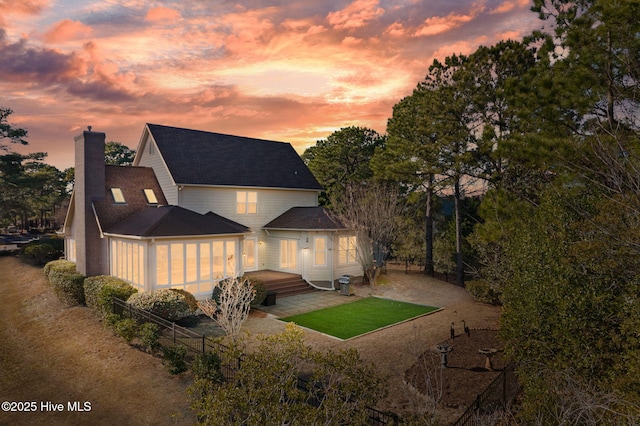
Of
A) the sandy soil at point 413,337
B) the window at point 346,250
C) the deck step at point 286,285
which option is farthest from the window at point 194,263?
the window at point 346,250

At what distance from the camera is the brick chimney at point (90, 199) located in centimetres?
2125

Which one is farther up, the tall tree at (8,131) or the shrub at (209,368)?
the tall tree at (8,131)

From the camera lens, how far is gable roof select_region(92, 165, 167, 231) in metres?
21.6

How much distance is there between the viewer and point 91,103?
28.3 meters

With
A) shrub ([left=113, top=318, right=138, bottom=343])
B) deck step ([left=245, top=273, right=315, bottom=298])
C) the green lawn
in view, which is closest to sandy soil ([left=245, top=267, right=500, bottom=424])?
the green lawn

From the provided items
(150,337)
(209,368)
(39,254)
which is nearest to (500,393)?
(209,368)

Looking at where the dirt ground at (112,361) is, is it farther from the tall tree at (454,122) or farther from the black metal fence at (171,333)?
the tall tree at (454,122)

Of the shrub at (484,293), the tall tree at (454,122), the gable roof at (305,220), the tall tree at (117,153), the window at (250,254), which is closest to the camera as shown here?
the shrub at (484,293)

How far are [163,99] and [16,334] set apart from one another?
18.7 meters

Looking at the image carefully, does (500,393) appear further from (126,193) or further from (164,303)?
(126,193)

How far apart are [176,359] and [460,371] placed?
8.93 meters

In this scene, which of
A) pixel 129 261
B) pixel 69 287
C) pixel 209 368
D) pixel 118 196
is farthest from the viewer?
pixel 118 196

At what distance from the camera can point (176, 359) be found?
11.6 m

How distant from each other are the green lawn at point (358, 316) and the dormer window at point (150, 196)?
12.3m
